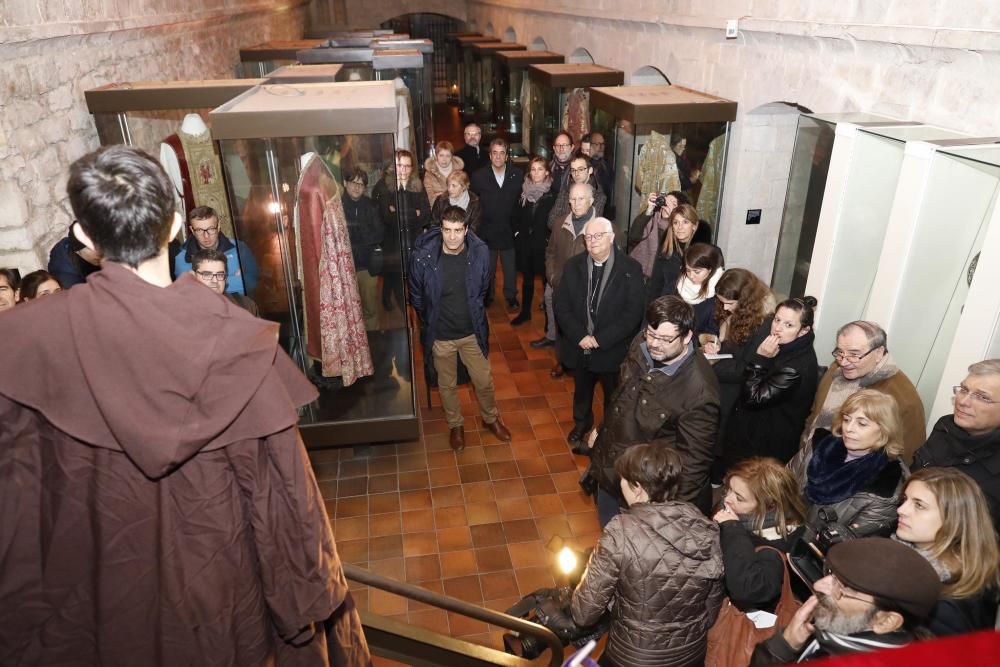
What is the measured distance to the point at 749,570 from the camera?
8.23 feet

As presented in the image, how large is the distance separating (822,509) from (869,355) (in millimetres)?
832

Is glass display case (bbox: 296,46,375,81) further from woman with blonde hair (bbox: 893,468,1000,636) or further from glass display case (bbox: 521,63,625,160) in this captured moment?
woman with blonde hair (bbox: 893,468,1000,636)

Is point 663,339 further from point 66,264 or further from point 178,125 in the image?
point 178,125

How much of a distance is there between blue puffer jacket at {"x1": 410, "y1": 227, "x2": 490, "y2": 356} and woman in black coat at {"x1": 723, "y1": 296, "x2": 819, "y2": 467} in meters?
1.92

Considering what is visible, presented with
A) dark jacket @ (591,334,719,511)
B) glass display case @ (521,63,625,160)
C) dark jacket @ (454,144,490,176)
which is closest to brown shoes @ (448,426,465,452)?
dark jacket @ (591,334,719,511)

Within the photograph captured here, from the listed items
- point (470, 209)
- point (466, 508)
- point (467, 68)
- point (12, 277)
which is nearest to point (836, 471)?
point (466, 508)

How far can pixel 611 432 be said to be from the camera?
356 cm

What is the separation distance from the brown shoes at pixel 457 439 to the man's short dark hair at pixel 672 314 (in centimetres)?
242

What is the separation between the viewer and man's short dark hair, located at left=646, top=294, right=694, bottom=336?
10.6 ft

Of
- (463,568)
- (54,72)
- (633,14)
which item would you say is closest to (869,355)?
(463,568)

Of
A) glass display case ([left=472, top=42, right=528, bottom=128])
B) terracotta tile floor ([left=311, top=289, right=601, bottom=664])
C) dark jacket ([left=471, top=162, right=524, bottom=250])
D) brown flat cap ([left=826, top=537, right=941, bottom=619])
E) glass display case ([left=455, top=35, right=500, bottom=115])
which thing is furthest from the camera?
glass display case ([left=455, top=35, right=500, bottom=115])

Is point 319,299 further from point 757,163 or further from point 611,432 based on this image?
point 757,163

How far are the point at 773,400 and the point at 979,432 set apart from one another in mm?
984

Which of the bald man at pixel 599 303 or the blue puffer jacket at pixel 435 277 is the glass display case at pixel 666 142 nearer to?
the bald man at pixel 599 303
